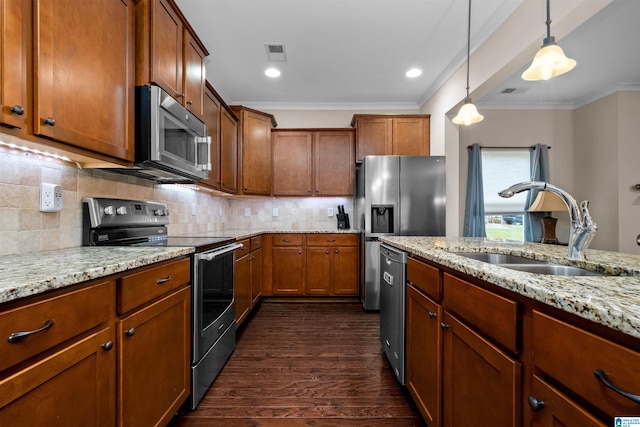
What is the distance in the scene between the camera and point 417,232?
330 cm

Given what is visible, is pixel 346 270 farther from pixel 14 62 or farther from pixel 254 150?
pixel 14 62

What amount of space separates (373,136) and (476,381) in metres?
3.27

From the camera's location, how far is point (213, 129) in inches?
111

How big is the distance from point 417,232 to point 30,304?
3.20 meters

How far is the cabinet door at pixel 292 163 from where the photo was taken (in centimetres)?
396

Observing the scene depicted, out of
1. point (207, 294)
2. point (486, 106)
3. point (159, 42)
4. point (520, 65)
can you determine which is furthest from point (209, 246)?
point (486, 106)

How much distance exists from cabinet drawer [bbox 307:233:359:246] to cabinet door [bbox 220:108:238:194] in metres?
1.14

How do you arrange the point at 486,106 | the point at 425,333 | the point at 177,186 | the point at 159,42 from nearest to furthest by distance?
the point at 425,333 → the point at 159,42 → the point at 177,186 → the point at 486,106

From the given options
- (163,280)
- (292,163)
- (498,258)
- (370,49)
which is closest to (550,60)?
(498,258)

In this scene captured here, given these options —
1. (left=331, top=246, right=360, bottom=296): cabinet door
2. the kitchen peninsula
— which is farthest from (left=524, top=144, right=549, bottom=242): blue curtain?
the kitchen peninsula

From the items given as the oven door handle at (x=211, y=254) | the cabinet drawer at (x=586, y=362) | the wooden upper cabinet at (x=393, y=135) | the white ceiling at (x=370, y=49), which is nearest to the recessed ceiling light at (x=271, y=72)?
the white ceiling at (x=370, y=49)

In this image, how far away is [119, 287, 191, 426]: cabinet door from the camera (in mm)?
1052

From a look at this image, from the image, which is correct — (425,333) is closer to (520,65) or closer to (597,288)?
(597,288)

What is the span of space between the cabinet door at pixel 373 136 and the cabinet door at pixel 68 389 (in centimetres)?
337
